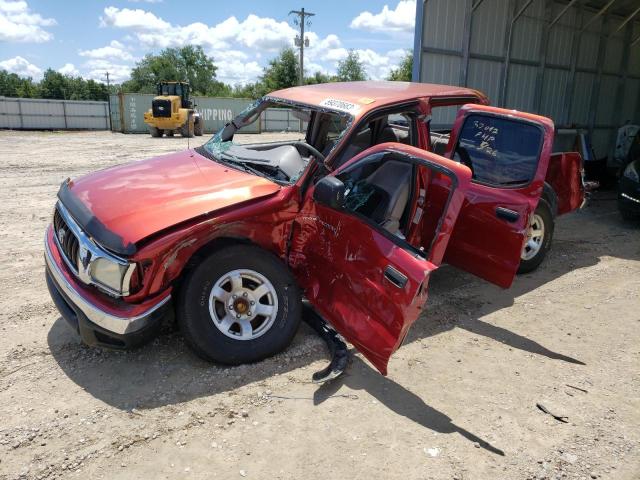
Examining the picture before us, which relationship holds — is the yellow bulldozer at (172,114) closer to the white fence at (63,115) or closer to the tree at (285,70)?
the white fence at (63,115)

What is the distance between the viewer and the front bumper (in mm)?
3092

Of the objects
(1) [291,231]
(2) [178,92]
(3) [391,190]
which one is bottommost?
(1) [291,231]

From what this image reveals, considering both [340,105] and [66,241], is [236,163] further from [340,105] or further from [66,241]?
[66,241]

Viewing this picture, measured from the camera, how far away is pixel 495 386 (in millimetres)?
3516

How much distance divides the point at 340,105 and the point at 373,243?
147cm

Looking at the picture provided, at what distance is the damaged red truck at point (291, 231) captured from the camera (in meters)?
3.15

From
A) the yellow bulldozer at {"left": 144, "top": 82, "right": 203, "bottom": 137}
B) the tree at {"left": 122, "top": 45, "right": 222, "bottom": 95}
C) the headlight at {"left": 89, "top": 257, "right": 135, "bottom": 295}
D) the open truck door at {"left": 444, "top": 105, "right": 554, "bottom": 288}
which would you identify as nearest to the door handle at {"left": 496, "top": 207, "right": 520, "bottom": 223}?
the open truck door at {"left": 444, "top": 105, "right": 554, "bottom": 288}

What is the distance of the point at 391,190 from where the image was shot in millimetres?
3947

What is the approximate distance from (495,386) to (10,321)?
386 centimetres

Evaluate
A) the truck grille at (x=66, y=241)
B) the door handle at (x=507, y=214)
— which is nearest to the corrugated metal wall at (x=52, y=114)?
the truck grille at (x=66, y=241)

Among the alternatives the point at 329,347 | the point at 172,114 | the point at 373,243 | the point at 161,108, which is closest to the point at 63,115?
the point at 161,108

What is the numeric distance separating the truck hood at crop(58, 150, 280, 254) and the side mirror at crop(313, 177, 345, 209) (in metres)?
0.38

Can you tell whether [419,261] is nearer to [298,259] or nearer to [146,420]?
[298,259]

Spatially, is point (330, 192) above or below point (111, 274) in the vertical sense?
above
